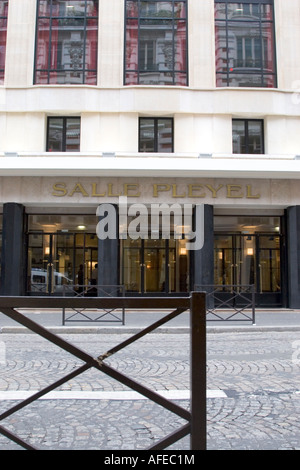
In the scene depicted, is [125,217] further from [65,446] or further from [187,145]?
[65,446]

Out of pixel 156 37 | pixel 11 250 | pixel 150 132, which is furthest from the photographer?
pixel 156 37

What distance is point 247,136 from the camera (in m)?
17.4

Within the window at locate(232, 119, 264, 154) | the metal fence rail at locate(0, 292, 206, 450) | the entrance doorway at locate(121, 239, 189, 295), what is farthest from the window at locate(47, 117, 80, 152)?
the metal fence rail at locate(0, 292, 206, 450)

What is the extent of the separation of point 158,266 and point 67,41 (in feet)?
33.5

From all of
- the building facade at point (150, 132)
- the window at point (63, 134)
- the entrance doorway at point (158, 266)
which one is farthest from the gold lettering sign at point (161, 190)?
the entrance doorway at point (158, 266)

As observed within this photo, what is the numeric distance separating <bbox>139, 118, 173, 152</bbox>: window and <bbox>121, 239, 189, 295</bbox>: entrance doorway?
3.89 m

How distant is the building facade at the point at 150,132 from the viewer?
16531 millimetres

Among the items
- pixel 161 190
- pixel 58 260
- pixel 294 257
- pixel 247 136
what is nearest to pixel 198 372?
pixel 161 190

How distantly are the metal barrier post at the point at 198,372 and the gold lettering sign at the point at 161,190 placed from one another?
1438 cm

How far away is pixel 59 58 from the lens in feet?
57.0

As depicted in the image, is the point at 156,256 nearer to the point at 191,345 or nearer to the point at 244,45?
the point at 244,45

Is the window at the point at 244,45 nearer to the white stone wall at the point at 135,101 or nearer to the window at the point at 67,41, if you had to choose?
the white stone wall at the point at 135,101

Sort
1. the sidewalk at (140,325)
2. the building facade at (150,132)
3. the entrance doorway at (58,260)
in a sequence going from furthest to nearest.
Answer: the entrance doorway at (58,260) < the building facade at (150,132) < the sidewalk at (140,325)
